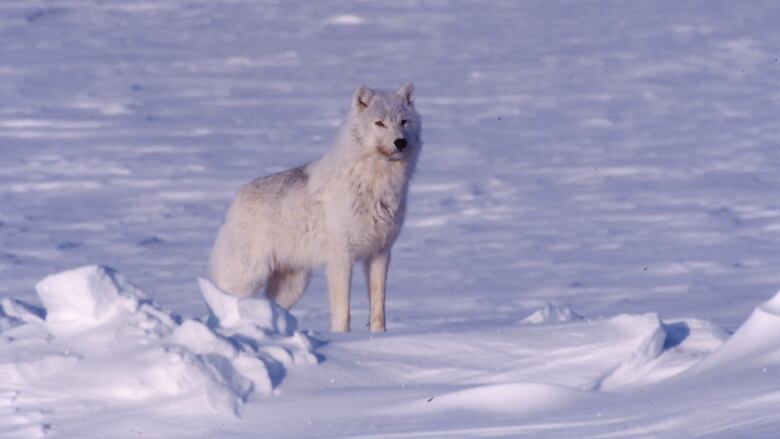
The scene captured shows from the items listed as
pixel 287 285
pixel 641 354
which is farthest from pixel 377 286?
pixel 641 354

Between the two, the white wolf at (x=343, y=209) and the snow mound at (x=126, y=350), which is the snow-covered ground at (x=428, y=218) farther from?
the white wolf at (x=343, y=209)

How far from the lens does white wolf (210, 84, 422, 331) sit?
24.4 ft

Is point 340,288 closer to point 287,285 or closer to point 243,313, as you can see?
point 287,285

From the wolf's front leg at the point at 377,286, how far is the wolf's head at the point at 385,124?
0.59 m

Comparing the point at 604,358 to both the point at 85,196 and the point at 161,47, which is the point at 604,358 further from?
the point at 161,47

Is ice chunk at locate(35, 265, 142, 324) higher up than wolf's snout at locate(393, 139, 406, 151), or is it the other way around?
wolf's snout at locate(393, 139, 406, 151)

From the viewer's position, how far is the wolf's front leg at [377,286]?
7586 mm

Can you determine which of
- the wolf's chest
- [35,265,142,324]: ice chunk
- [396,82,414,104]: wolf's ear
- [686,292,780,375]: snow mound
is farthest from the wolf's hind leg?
[686,292,780,375]: snow mound

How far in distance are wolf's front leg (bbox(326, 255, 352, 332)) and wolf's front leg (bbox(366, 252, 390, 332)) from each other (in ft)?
0.55

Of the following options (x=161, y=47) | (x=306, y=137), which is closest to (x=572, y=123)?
(x=306, y=137)

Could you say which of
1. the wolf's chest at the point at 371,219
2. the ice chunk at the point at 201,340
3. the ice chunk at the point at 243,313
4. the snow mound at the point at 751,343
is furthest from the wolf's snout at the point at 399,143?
the snow mound at the point at 751,343

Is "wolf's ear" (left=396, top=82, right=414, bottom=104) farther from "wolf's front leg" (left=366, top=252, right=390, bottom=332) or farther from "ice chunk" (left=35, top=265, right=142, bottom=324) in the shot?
"ice chunk" (left=35, top=265, right=142, bottom=324)

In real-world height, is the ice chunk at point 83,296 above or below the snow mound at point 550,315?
above

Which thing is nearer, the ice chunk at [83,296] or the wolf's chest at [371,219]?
the ice chunk at [83,296]
